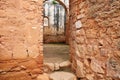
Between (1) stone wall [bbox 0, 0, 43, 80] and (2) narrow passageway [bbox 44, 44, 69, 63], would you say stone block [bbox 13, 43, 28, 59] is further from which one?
(2) narrow passageway [bbox 44, 44, 69, 63]

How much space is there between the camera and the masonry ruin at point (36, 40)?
2096 millimetres

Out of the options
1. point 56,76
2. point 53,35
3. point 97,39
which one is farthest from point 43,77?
point 53,35

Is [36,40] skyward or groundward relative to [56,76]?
skyward

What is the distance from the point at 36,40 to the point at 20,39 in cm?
30

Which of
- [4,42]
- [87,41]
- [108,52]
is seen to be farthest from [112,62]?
[4,42]

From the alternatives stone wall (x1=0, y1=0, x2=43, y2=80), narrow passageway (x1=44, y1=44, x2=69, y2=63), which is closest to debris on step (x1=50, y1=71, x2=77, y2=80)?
stone wall (x1=0, y1=0, x2=43, y2=80)

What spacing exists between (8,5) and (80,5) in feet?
4.18

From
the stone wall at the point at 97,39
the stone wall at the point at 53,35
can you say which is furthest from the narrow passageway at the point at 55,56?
the stone wall at the point at 53,35

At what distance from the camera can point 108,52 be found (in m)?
1.93

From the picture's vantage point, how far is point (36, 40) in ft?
9.49

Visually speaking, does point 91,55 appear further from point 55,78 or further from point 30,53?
point 30,53

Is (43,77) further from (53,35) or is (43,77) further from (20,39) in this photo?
(53,35)

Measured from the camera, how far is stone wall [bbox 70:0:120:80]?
5.96 ft

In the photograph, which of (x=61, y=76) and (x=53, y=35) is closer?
(x=61, y=76)
